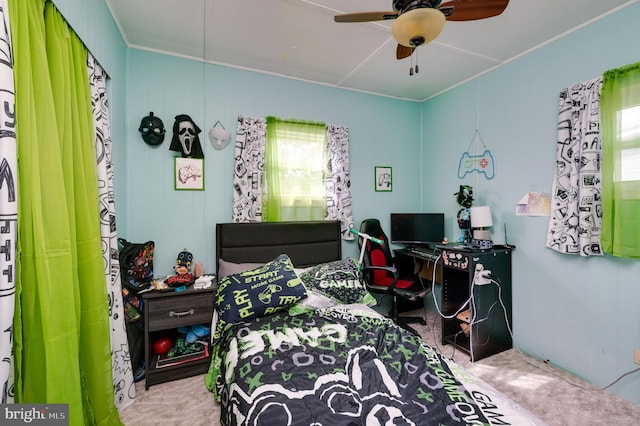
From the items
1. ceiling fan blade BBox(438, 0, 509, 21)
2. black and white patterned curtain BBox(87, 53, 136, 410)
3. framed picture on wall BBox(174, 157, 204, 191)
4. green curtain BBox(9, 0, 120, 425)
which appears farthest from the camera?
framed picture on wall BBox(174, 157, 204, 191)

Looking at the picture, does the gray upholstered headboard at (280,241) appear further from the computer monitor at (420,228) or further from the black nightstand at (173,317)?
the computer monitor at (420,228)

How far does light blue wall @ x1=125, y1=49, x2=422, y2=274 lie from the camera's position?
2414 mm

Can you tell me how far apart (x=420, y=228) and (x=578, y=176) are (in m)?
1.52

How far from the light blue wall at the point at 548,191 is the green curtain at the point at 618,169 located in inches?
5.2

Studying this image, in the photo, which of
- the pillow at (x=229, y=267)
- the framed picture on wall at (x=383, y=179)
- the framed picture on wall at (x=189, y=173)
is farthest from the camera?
the framed picture on wall at (x=383, y=179)

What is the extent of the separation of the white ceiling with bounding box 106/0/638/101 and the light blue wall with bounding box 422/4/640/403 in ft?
0.68

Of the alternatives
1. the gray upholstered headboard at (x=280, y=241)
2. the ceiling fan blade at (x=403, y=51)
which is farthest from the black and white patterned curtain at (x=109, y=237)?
the ceiling fan blade at (x=403, y=51)

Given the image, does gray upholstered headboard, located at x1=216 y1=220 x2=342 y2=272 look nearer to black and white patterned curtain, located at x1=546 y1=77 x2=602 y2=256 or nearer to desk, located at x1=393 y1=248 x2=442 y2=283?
desk, located at x1=393 y1=248 x2=442 y2=283

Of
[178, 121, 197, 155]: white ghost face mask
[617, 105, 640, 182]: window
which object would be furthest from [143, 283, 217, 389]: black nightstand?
[617, 105, 640, 182]: window

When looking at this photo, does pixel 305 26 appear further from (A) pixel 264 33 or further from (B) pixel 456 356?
(B) pixel 456 356

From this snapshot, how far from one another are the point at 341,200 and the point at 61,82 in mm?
2436

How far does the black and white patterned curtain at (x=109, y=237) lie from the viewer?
1.66 m

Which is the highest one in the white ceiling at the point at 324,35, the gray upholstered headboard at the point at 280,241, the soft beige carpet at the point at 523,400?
the white ceiling at the point at 324,35

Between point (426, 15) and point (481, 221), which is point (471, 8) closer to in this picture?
point (426, 15)
